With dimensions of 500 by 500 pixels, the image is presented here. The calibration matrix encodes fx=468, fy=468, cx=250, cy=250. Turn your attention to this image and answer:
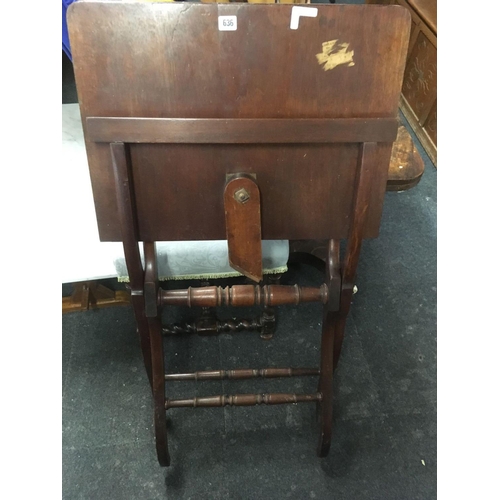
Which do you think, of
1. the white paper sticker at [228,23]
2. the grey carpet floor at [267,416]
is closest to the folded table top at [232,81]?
the white paper sticker at [228,23]

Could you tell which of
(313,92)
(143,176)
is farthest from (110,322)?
(313,92)

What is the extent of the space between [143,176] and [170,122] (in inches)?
4.7

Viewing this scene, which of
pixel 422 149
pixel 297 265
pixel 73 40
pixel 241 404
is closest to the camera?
pixel 73 40

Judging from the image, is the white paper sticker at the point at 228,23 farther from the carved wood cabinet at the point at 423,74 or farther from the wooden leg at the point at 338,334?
the carved wood cabinet at the point at 423,74

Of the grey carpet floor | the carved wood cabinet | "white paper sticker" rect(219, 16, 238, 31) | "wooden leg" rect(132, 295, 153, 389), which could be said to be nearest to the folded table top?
"white paper sticker" rect(219, 16, 238, 31)

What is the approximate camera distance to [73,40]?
2.36 feet

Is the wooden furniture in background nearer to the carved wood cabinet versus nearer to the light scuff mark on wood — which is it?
the light scuff mark on wood

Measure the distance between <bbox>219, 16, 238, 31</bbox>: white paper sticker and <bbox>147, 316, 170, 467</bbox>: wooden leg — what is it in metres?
0.57

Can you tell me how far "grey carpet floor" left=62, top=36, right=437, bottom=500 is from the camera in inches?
47.6

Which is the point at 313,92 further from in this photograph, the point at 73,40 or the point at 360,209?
the point at 73,40

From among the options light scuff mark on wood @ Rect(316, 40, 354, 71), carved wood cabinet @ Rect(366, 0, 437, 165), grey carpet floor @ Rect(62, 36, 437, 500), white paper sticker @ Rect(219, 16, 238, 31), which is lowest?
grey carpet floor @ Rect(62, 36, 437, 500)

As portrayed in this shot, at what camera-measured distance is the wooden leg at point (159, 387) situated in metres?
1.02

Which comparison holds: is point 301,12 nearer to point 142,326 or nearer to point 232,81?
point 232,81

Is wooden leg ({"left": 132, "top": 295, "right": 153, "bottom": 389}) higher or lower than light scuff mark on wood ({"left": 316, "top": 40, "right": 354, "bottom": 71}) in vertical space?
lower
